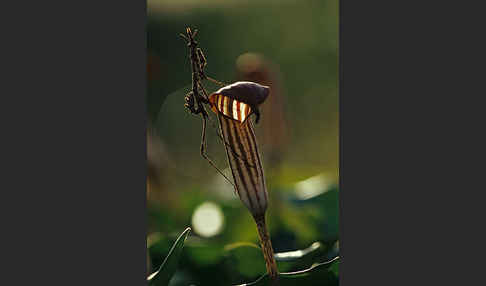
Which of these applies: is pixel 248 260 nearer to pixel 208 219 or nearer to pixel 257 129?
pixel 208 219

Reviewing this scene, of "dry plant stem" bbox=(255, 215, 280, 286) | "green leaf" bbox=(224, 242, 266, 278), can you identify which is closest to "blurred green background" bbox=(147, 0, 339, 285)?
"green leaf" bbox=(224, 242, 266, 278)

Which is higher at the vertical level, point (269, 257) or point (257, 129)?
point (257, 129)

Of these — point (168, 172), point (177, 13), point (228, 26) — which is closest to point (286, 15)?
point (228, 26)

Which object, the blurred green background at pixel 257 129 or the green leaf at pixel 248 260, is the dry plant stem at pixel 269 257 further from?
the green leaf at pixel 248 260

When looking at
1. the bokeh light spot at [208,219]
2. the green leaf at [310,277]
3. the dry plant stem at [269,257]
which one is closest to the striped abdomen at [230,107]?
the dry plant stem at [269,257]

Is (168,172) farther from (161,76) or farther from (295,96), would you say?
(295,96)

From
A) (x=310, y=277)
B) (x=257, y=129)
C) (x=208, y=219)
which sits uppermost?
(x=257, y=129)

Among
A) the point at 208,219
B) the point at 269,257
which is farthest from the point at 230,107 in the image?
the point at 208,219
